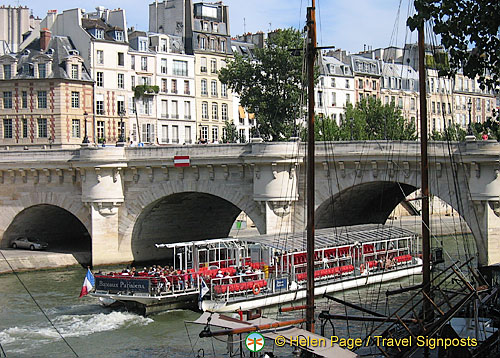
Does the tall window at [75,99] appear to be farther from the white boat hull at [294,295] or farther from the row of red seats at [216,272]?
the white boat hull at [294,295]

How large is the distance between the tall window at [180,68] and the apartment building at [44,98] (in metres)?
8.37

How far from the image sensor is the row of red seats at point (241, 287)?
3250 cm

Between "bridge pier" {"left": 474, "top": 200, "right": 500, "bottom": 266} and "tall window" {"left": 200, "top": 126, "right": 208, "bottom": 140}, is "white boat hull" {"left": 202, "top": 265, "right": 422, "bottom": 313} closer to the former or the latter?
"bridge pier" {"left": 474, "top": 200, "right": 500, "bottom": 266}

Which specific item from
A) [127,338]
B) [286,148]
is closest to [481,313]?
[127,338]

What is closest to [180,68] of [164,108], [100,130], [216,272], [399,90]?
[164,108]

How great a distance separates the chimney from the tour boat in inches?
1060

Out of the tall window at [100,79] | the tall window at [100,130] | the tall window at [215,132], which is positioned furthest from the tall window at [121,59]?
the tall window at [215,132]

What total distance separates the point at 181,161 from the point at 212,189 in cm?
208

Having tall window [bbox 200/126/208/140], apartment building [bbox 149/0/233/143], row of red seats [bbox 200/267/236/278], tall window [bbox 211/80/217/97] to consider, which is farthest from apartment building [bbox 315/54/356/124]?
row of red seats [bbox 200/267/236/278]

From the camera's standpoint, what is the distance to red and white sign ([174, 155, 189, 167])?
42188 mm

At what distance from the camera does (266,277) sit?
34500 millimetres

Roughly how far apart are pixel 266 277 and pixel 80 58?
104 ft

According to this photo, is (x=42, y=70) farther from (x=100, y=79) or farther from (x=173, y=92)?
(x=173, y=92)

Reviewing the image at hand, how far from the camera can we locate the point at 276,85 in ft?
195
